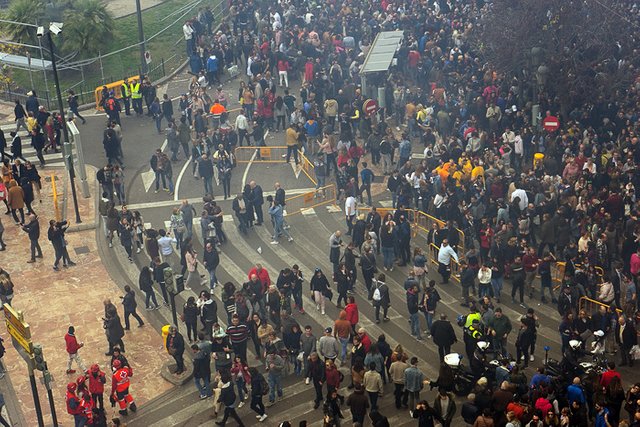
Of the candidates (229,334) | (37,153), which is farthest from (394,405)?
(37,153)

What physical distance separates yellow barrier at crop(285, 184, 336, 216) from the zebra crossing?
0.37 m

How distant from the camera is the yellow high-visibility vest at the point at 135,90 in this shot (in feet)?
137

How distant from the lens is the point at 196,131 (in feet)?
129

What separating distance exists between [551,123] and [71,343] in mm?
16637

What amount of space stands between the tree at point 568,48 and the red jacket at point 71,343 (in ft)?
58.7

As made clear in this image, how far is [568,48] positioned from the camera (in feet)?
127

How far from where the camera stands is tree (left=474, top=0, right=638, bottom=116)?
37.1 m

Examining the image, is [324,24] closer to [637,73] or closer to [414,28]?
[414,28]

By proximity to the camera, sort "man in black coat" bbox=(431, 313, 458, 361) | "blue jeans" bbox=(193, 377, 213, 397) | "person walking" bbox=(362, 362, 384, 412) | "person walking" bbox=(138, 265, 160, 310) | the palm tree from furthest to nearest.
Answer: the palm tree, "person walking" bbox=(138, 265, 160, 310), "blue jeans" bbox=(193, 377, 213, 397), "man in black coat" bbox=(431, 313, 458, 361), "person walking" bbox=(362, 362, 384, 412)

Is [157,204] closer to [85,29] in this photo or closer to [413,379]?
[413,379]

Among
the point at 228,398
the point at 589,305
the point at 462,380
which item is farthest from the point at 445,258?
the point at 228,398

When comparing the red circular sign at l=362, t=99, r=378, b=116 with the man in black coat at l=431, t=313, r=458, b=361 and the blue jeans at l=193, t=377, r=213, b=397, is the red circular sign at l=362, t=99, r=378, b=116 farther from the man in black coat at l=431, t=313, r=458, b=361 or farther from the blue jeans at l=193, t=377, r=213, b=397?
the blue jeans at l=193, t=377, r=213, b=397

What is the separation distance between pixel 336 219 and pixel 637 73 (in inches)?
470

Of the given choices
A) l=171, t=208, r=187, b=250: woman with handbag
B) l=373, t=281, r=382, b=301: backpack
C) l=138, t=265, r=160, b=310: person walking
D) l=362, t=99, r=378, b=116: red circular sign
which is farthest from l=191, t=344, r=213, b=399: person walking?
l=362, t=99, r=378, b=116: red circular sign
